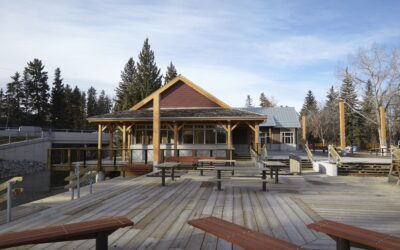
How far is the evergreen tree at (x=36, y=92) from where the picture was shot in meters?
55.9

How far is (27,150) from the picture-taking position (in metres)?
31.9

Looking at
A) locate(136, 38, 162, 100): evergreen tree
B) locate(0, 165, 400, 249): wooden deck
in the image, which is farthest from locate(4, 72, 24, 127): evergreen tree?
locate(0, 165, 400, 249): wooden deck

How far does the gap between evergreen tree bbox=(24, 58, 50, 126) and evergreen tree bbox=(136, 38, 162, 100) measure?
2049cm

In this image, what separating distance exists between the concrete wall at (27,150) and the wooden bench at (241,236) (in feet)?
102

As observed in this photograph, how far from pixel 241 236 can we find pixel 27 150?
112ft

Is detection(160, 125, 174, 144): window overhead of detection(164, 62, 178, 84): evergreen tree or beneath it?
beneath

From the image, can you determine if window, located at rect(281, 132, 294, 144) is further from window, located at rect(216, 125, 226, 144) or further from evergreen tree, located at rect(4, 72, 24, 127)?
evergreen tree, located at rect(4, 72, 24, 127)

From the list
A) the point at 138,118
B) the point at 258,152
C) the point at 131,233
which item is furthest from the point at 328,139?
the point at 131,233

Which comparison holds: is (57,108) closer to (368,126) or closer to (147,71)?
(147,71)

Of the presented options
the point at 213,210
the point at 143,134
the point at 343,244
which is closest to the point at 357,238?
the point at 343,244

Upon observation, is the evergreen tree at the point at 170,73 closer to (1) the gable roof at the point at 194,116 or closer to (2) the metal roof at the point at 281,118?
(2) the metal roof at the point at 281,118

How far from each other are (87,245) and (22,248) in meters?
0.86

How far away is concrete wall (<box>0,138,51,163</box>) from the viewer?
95.9 feet

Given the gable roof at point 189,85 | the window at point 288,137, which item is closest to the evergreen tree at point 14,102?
the gable roof at point 189,85
